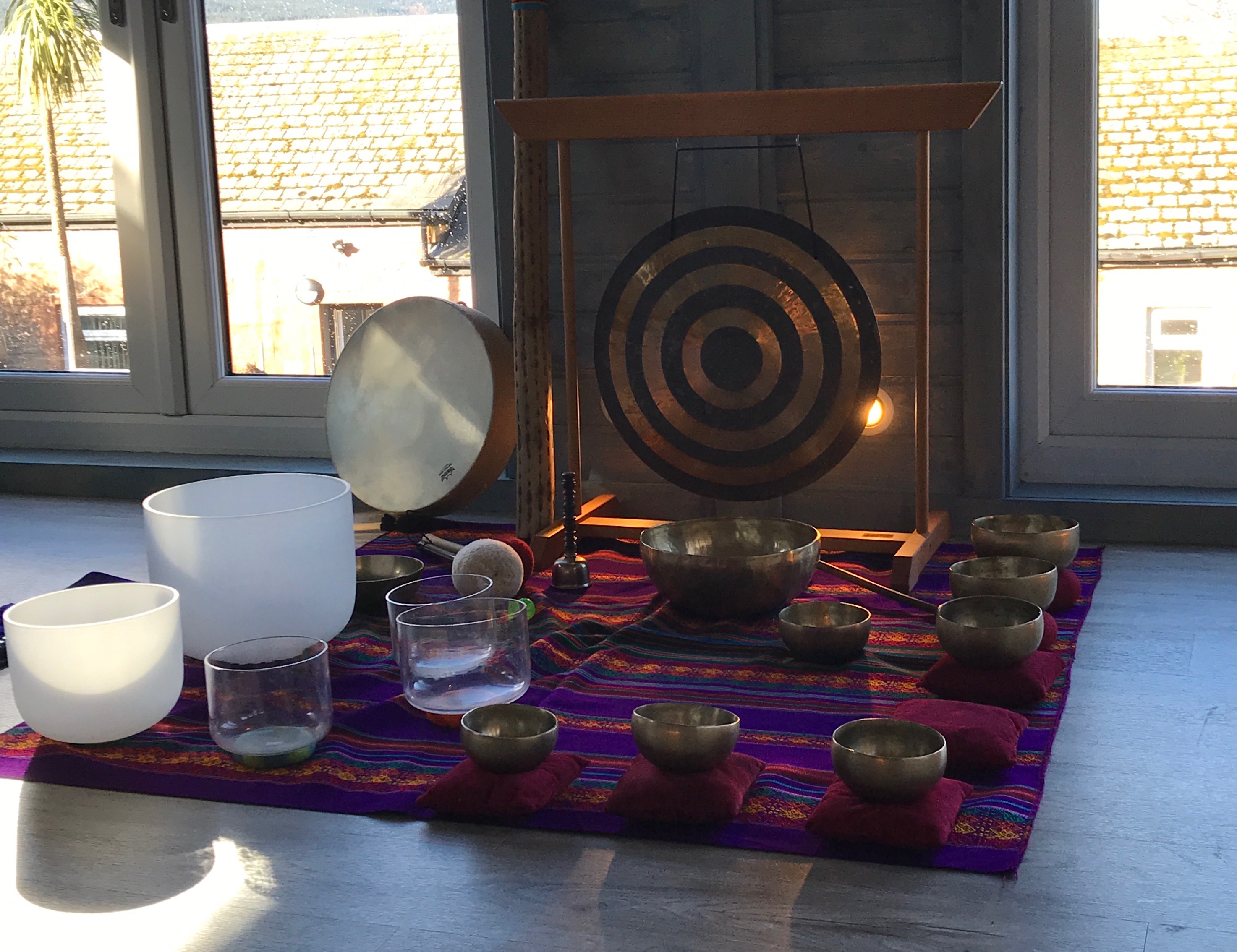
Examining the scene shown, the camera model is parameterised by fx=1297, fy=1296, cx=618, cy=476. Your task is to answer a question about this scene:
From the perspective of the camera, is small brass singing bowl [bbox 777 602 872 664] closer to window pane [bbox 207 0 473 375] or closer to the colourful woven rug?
the colourful woven rug

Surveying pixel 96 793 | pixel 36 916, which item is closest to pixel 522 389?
pixel 96 793

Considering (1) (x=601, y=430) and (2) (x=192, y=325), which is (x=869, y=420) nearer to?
(1) (x=601, y=430)

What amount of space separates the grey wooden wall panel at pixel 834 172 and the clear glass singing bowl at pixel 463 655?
1026mm

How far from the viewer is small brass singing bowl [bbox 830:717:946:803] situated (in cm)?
118

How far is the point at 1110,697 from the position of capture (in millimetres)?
1551

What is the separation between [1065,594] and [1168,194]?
897mm

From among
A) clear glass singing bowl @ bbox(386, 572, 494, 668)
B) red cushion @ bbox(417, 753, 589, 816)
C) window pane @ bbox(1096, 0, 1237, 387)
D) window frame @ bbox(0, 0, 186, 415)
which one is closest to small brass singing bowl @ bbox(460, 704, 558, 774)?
red cushion @ bbox(417, 753, 589, 816)

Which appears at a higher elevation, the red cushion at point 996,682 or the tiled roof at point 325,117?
the tiled roof at point 325,117

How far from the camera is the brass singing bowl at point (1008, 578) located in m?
1.70

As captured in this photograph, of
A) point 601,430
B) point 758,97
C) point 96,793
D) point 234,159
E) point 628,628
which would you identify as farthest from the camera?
point 234,159

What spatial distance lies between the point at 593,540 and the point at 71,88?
5.44ft

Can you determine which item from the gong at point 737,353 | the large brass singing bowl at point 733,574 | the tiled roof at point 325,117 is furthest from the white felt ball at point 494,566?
the tiled roof at point 325,117

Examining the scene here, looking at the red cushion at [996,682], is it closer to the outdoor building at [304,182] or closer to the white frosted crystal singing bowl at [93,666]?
the white frosted crystal singing bowl at [93,666]

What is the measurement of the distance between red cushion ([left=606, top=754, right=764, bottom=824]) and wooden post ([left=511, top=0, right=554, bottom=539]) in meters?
1.13
